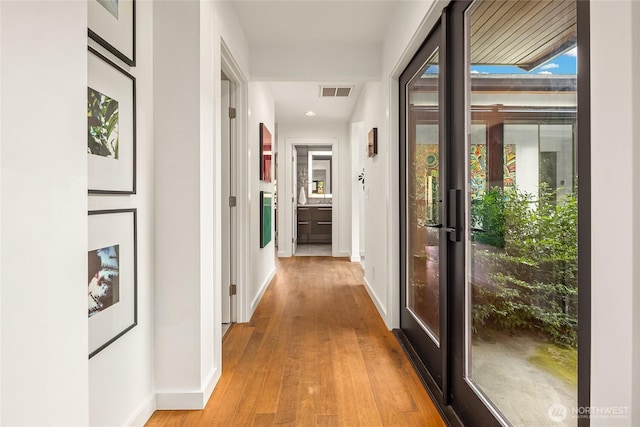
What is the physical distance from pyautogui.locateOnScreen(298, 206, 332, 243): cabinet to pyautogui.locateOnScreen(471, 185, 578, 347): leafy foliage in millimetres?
6860

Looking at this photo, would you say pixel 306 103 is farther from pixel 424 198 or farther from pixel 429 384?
pixel 429 384

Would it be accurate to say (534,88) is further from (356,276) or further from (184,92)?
(356,276)

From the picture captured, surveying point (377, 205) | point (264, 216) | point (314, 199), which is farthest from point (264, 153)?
point (314, 199)

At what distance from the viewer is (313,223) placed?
27.9 ft

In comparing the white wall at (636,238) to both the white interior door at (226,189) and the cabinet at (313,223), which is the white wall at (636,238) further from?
the cabinet at (313,223)

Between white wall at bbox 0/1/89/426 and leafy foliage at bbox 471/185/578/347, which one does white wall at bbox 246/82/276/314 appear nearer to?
leafy foliage at bbox 471/185/578/347

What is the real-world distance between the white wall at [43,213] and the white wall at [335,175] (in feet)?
19.3

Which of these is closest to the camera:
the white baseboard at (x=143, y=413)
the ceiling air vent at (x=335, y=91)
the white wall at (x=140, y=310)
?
the white wall at (x=140, y=310)

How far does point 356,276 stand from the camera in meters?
5.16

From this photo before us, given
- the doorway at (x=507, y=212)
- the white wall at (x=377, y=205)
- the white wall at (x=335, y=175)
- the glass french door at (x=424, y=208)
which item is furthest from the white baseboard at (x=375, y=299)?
the white wall at (x=335, y=175)

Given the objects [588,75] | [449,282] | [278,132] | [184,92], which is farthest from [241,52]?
[278,132]

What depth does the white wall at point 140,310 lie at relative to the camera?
146 cm

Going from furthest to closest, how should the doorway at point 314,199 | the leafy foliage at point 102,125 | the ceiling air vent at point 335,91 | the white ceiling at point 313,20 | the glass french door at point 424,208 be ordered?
the doorway at point 314,199 < the ceiling air vent at point 335,91 < the white ceiling at point 313,20 < the glass french door at point 424,208 < the leafy foliage at point 102,125

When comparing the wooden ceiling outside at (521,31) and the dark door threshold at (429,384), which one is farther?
the dark door threshold at (429,384)
